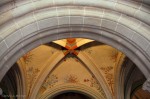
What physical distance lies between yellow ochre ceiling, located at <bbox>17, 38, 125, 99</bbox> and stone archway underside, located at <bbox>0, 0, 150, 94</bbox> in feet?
14.2

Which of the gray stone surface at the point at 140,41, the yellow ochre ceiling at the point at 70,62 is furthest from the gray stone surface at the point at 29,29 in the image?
the yellow ochre ceiling at the point at 70,62

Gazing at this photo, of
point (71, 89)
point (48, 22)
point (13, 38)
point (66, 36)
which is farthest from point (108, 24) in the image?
point (71, 89)

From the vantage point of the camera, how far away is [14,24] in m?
5.05

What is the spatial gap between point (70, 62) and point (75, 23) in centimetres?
521

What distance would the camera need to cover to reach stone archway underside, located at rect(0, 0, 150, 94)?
4969mm

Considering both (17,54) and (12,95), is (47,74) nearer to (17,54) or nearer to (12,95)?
(12,95)

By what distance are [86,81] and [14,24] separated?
611 cm

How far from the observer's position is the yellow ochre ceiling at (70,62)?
32.4ft

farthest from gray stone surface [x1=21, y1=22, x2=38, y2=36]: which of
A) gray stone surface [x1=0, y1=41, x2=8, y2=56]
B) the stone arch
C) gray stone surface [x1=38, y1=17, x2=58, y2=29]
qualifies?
the stone arch

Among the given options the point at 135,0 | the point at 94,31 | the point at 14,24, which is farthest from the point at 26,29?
the point at 135,0

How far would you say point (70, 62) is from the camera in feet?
34.4

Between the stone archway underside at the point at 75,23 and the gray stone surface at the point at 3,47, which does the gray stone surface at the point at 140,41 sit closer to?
the stone archway underside at the point at 75,23

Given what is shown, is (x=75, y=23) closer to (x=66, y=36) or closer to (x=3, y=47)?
(x=66, y=36)

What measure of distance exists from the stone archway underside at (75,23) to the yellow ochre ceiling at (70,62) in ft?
14.2
